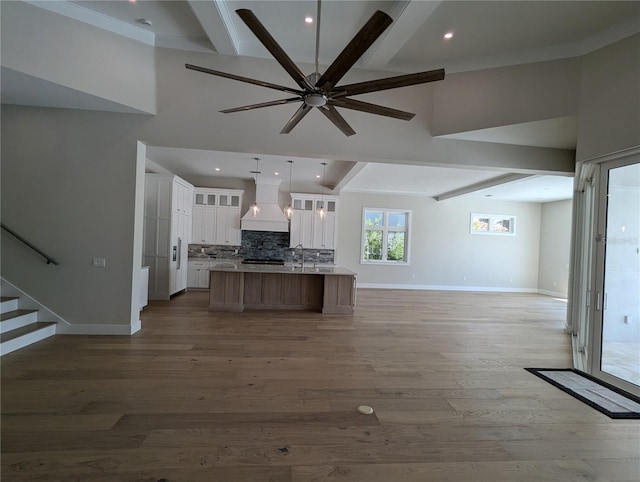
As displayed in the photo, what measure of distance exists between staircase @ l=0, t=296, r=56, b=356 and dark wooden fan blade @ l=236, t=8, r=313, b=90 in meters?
4.08

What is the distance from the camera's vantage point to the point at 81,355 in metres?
3.07

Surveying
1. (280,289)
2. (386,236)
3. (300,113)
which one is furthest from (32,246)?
(386,236)

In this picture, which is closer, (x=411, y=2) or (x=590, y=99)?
(x=411, y=2)

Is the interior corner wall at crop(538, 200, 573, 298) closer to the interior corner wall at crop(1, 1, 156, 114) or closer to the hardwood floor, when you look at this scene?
the hardwood floor

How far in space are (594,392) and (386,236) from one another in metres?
6.52

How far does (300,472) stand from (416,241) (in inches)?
321

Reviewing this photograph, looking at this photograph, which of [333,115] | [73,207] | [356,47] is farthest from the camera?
[73,207]

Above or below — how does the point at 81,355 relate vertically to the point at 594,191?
below

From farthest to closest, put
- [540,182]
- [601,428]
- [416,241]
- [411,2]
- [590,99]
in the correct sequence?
→ [416,241] → [540,182] → [590,99] → [411,2] → [601,428]

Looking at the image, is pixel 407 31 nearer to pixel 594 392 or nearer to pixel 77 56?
pixel 77 56

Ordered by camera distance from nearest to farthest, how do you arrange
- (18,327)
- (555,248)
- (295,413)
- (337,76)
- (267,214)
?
(337,76) → (295,413) → (18,327) → (267,214) → (555,248)

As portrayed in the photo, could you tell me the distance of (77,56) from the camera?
3062 mm

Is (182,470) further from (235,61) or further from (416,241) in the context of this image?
(416,241)

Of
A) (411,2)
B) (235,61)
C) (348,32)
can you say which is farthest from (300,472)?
(235,61)
